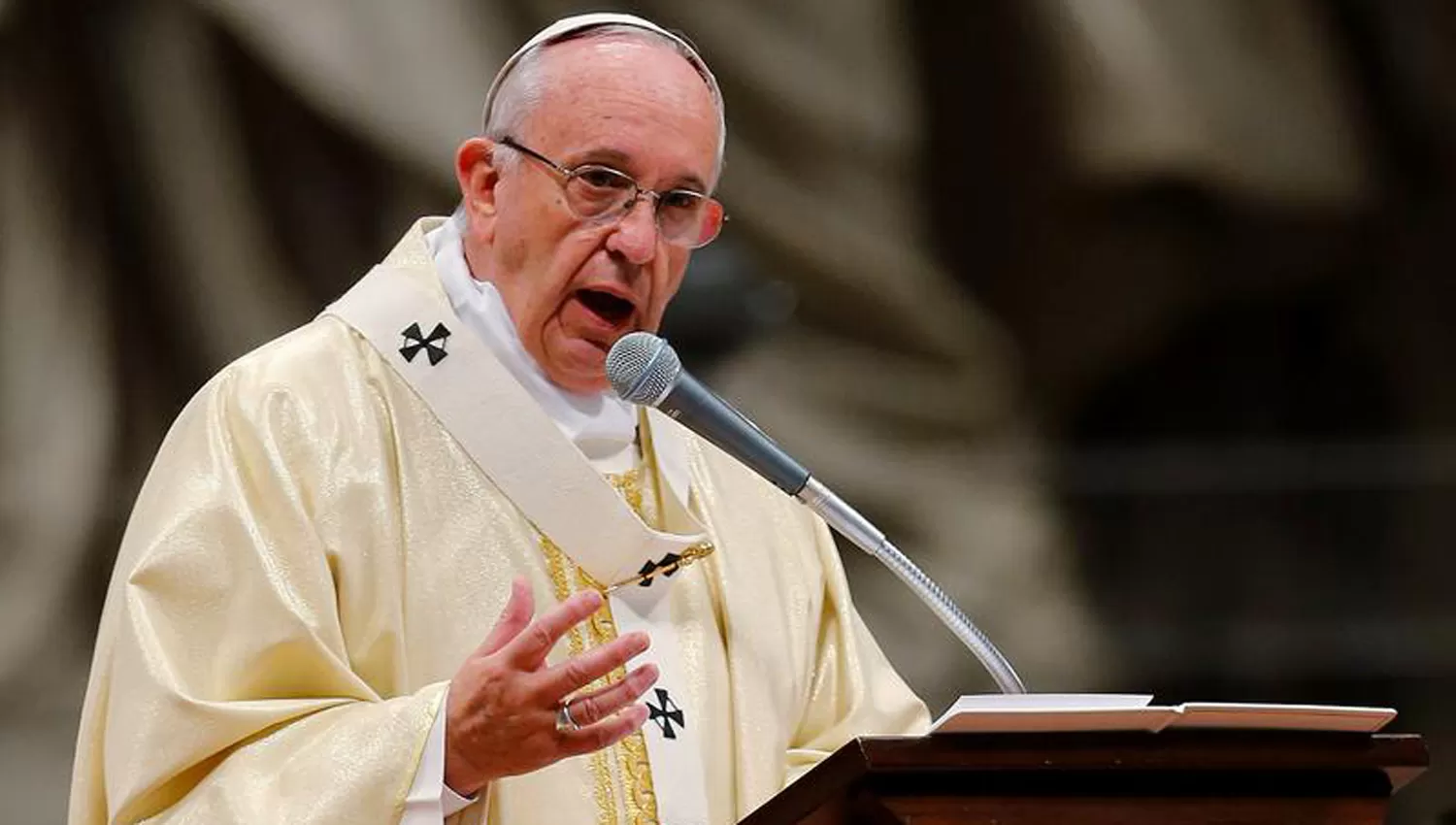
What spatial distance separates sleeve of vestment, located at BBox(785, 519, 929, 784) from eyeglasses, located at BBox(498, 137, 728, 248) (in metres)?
0.57

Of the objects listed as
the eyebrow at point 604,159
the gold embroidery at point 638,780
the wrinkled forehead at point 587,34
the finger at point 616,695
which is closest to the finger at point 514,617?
the finger at point 616,695

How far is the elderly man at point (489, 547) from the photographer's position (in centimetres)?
255

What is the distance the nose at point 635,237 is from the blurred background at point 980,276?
73.4 inches

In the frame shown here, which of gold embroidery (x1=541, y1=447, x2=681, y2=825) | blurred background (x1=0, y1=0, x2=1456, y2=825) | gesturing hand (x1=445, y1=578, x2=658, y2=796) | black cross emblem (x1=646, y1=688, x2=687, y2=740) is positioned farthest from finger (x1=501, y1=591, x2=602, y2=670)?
blurred background (x1=0, y1=0, x2=1456, y2=825)

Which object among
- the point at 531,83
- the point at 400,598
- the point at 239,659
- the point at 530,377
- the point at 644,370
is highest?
the point at 531,83

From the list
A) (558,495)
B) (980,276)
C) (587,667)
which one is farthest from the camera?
(980,276)

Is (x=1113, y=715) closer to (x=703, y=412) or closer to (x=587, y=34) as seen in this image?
(x=703, y=412)

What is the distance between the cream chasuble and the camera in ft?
8.39

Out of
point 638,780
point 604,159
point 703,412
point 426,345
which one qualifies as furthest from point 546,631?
point 604,159

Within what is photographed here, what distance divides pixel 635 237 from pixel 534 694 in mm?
874

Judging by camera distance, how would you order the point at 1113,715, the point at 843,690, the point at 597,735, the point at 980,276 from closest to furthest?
the point at 1113,715 < the point at 597,735 < the point at 843,690 < the point at 980,276

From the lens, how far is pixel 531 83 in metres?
3.10

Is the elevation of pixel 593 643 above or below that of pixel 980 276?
below

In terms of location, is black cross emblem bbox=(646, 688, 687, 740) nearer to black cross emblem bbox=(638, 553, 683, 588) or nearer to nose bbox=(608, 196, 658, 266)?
black cross emblem bbox=(638, 553, 683, 588)
